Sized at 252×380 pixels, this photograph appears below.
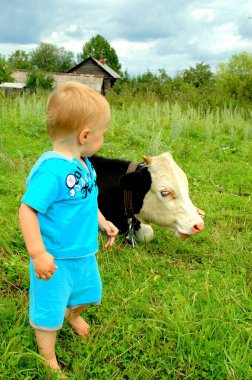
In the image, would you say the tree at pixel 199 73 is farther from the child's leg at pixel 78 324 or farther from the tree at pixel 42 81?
the child's leg at pixel 78 324

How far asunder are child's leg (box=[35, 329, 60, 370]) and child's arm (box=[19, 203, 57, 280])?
1.46 ft

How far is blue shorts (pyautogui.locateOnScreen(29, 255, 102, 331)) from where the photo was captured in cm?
194

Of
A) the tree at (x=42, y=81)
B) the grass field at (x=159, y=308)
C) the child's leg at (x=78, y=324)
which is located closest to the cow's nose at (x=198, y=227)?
the grass field at (x=159, y=308)

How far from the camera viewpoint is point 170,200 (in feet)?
11.0

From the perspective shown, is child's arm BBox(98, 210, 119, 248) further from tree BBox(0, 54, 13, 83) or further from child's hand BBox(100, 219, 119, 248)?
tree BBox(0, 54, 13, 83)

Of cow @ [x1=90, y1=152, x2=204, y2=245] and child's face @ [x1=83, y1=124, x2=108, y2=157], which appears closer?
child's face @ [x1=83, y1=124, x2=108, y2=157]

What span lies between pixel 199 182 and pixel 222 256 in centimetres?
242

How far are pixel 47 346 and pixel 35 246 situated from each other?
64cm

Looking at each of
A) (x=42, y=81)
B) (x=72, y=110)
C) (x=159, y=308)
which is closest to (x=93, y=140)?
(x=72, y=110)

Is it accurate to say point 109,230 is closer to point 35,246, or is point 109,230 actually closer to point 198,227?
point 35,246

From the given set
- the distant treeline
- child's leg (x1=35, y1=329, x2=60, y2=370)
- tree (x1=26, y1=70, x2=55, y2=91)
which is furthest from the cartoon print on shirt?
tree (x1=26, y1=70, x2=55, y2=91)

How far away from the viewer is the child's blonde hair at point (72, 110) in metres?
1.80

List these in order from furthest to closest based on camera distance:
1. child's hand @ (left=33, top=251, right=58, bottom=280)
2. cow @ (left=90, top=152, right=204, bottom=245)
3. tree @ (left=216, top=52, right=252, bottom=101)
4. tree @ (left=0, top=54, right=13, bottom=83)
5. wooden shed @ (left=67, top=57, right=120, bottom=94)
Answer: wooden shed @ (left=67, top=57, right=120, bottom=94) < tree @ (left=0, top=54, right=13, bottom=83) < tree @ (left=216, top=52, right=252, bottom=101) < cow @ (left=90, top=152, right=204, bottom=245) < child's hand @ (left=33, top=251, right=58, bottom=280)

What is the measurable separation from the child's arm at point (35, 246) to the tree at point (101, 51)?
71.7m
